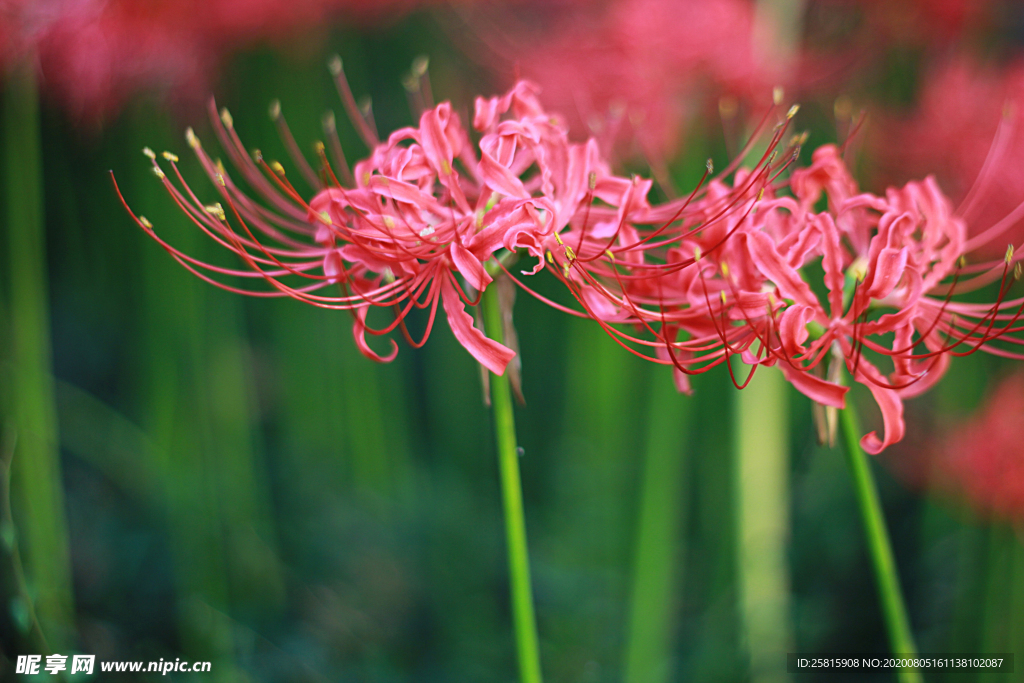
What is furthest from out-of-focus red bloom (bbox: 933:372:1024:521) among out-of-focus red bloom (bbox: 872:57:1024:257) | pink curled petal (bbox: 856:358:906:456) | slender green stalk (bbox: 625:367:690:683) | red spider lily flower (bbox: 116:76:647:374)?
red spider lily flower (bbox: 116:76:647:374)

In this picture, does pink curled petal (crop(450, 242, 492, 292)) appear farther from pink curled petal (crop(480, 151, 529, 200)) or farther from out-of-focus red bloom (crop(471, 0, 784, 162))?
out-of-focus red bloom (crop(471, 0, 784, 162))

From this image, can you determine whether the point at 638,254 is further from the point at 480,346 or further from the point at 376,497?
the point at 376,497

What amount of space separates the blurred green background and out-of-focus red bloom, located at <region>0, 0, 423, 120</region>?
0.10 metres

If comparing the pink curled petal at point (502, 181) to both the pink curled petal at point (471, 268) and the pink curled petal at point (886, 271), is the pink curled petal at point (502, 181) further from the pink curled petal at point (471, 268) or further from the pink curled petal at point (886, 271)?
Result: the pink curled petal at point (886, 271)

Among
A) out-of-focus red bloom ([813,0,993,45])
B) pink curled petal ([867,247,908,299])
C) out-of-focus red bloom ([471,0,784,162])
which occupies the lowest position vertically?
pink curled petal ([867,247,908,299])

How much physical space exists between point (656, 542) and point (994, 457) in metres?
0.56

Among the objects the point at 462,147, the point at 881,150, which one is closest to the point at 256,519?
the point at 462,147

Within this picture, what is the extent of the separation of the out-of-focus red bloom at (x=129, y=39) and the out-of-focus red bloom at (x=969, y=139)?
127 cm

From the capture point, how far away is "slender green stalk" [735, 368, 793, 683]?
3.70ft

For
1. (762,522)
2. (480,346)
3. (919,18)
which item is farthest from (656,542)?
(919,18)

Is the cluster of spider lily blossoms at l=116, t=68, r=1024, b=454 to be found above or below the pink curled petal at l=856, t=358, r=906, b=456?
above

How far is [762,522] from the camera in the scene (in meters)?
1.17

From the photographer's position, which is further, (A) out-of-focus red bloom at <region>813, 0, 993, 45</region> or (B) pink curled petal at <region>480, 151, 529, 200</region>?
(A) out-of-focus red bloom at <region>813, 0, 993, 45</region>

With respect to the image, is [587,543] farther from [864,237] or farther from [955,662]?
[864,237]
